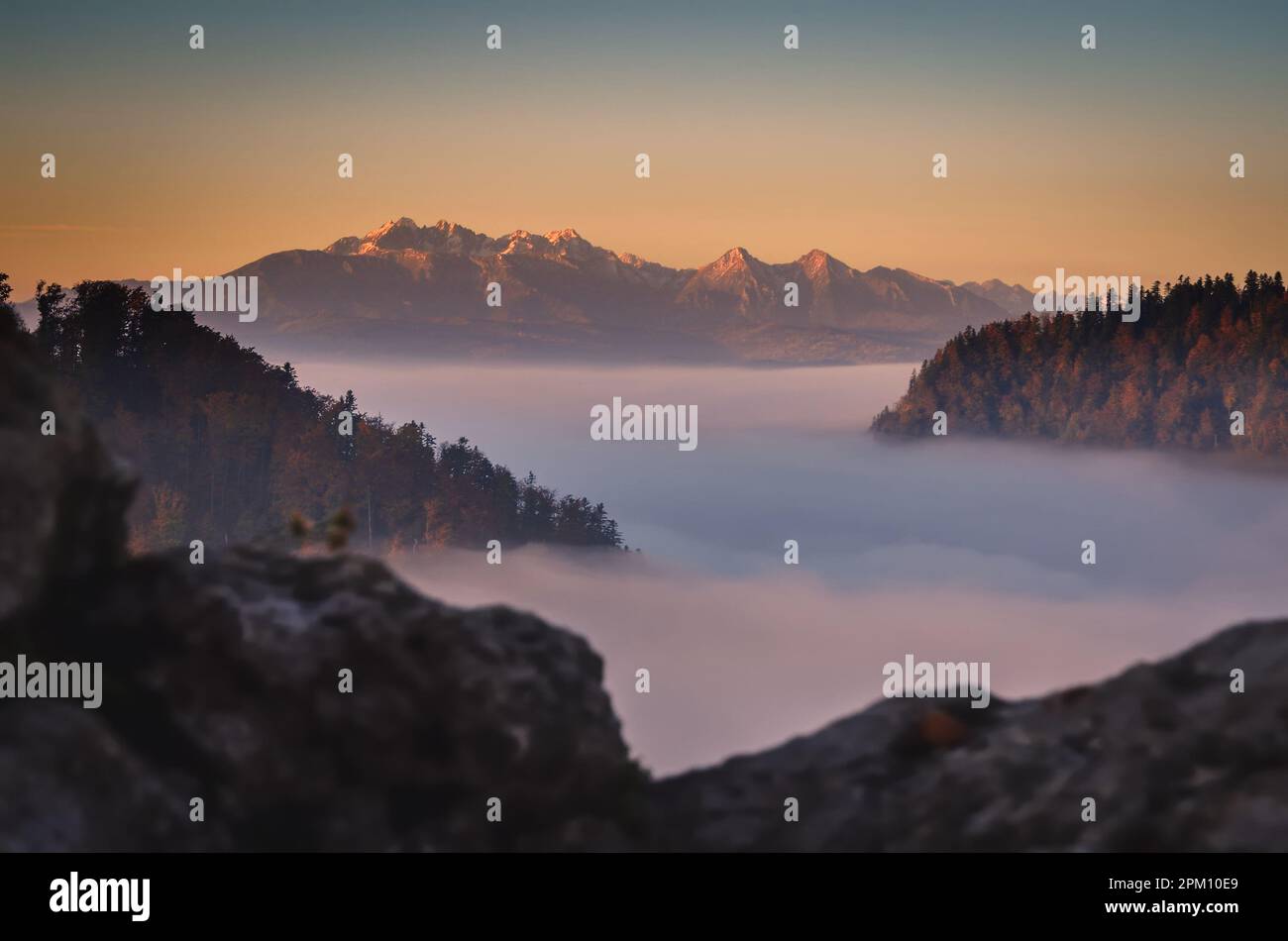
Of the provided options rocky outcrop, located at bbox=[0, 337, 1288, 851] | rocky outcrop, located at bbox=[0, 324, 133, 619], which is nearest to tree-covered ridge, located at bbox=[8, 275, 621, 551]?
rocky outcrop, located at bbox=[0, 324, 133, 619]

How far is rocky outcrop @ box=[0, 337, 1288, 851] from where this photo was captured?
23.2 metres

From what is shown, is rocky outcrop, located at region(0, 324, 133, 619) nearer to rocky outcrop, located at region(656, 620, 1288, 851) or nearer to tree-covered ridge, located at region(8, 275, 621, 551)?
rocky outcrop, located at region(656, 620, 1288, 851)

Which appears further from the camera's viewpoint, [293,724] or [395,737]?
[395,737]

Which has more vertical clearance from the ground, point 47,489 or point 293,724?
point 47,489

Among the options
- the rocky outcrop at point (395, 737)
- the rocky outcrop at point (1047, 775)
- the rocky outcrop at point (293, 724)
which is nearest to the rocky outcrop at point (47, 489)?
the rocky outcrop at point (395, 737)

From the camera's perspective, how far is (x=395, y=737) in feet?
82.9

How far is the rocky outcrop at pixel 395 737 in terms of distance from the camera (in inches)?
915

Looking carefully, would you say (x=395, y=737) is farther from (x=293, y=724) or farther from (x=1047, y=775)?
(x=1047, y=775)

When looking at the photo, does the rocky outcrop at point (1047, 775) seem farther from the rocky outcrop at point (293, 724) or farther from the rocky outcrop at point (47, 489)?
the rocky outcrop at point (47, 489)

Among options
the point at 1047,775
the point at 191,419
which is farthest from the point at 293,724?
the point at 191,419

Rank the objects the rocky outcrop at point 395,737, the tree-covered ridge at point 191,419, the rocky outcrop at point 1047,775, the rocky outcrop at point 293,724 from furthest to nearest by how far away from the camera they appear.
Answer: the tree-covered ridge at point 191,419 < the rocky outcrop at point 1047,775 < the rocky outcrop at point 395,737 < the rocky outcrop at point 293,724

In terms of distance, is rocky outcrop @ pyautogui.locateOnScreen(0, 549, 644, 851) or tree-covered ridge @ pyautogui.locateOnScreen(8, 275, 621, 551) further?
tree-covered ridge @ pyautogui.locateOnScreen(8, 275, 621, 551)

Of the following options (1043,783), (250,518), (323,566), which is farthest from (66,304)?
(1043,783)

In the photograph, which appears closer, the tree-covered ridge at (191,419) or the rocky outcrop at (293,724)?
the rocky outcrop at (293,724)
